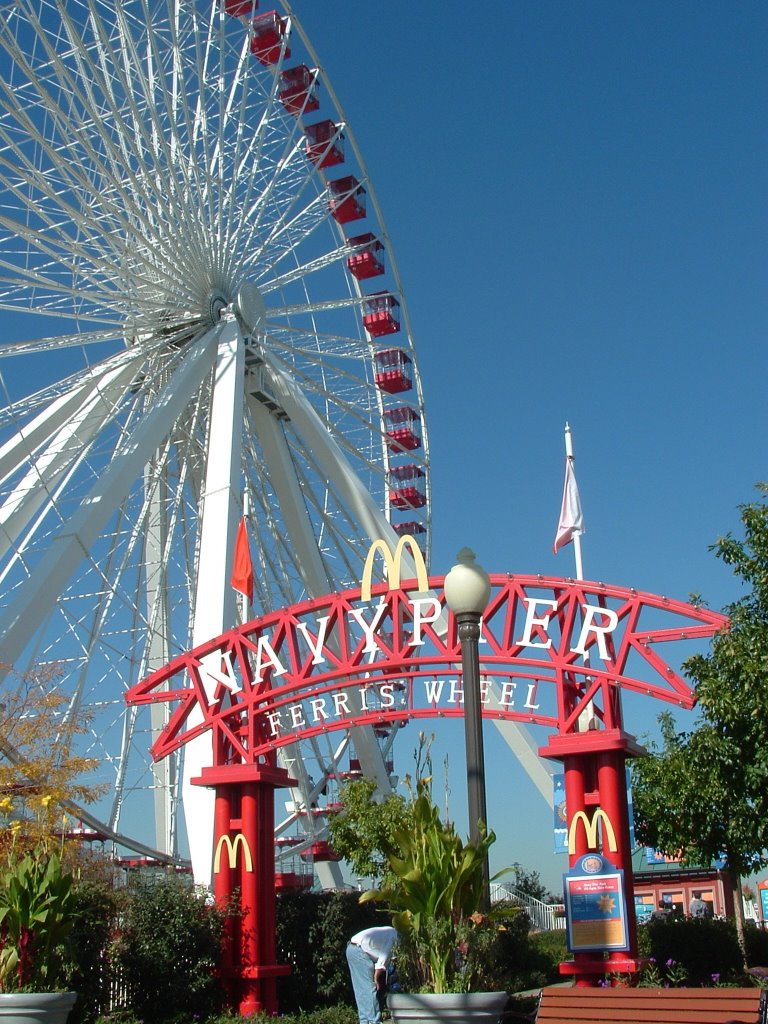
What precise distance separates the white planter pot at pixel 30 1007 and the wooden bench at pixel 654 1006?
4.07m

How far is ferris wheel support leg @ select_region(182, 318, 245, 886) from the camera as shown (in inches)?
709

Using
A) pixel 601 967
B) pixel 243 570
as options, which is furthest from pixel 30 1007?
pixel 243 570

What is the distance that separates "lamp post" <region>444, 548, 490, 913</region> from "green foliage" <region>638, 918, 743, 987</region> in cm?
921

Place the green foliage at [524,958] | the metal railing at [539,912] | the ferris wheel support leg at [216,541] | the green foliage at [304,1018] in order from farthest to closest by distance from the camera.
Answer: the metal railing at [539,912] < the green foliage at [524,958] < the ferris wheel support leg at [216,541] < the green foliage at [304,1018]

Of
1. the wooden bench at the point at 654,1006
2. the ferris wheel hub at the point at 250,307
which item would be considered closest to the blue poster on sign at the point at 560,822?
the wooden bench at the point at 654,1006

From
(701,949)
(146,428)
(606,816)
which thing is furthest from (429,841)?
(146,428)

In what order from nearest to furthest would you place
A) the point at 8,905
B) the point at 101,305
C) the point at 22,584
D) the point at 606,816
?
the point at 8,905 → the point at 606,816 → the point at 22,584 → the point at 101,305

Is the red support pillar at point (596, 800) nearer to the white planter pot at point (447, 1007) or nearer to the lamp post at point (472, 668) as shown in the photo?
the lamp post at point (472, 668)

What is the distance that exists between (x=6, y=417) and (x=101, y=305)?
3.04 meters

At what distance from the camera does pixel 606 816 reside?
1447 centimetres

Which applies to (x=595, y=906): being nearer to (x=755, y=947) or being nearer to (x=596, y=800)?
(x=596, y=800)

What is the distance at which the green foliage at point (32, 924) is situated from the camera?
11.4 m

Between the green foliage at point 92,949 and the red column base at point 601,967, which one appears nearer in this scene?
the green foliage at point 92,949

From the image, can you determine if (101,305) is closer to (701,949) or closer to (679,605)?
Result: (679,605)
